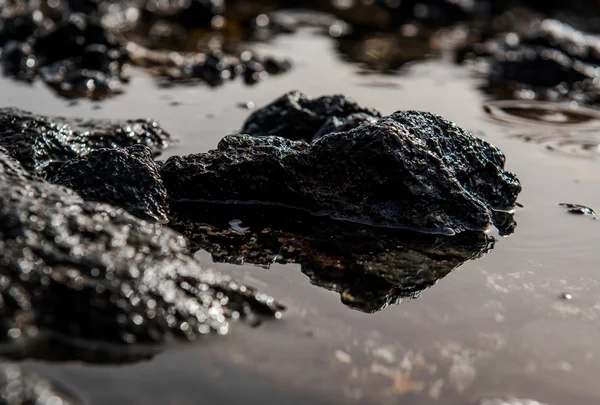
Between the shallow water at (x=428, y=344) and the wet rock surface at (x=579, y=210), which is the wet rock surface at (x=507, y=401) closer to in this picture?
the shallow water at (x=428, y=344)

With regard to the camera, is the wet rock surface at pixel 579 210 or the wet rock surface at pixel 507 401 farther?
the wet rock surface at pixel 579 210

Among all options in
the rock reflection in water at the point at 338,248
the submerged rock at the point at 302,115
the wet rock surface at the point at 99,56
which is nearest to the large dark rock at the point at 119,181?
the rock reflection in water at the point at 338,248

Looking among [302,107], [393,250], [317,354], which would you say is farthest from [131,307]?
[302,107]

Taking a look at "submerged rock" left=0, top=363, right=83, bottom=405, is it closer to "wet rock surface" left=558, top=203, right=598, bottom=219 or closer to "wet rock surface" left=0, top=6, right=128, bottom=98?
"wet rock surface" left=558, top=203, right=598, bottom=219

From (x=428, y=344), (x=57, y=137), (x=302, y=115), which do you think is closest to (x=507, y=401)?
(x=428, y=344)

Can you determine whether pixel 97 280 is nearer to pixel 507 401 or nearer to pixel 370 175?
pixel 507 401

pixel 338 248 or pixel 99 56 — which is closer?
pixel 338 248

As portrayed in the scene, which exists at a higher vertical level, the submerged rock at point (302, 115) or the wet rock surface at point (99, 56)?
the wet rock surface at point (99, 56)
